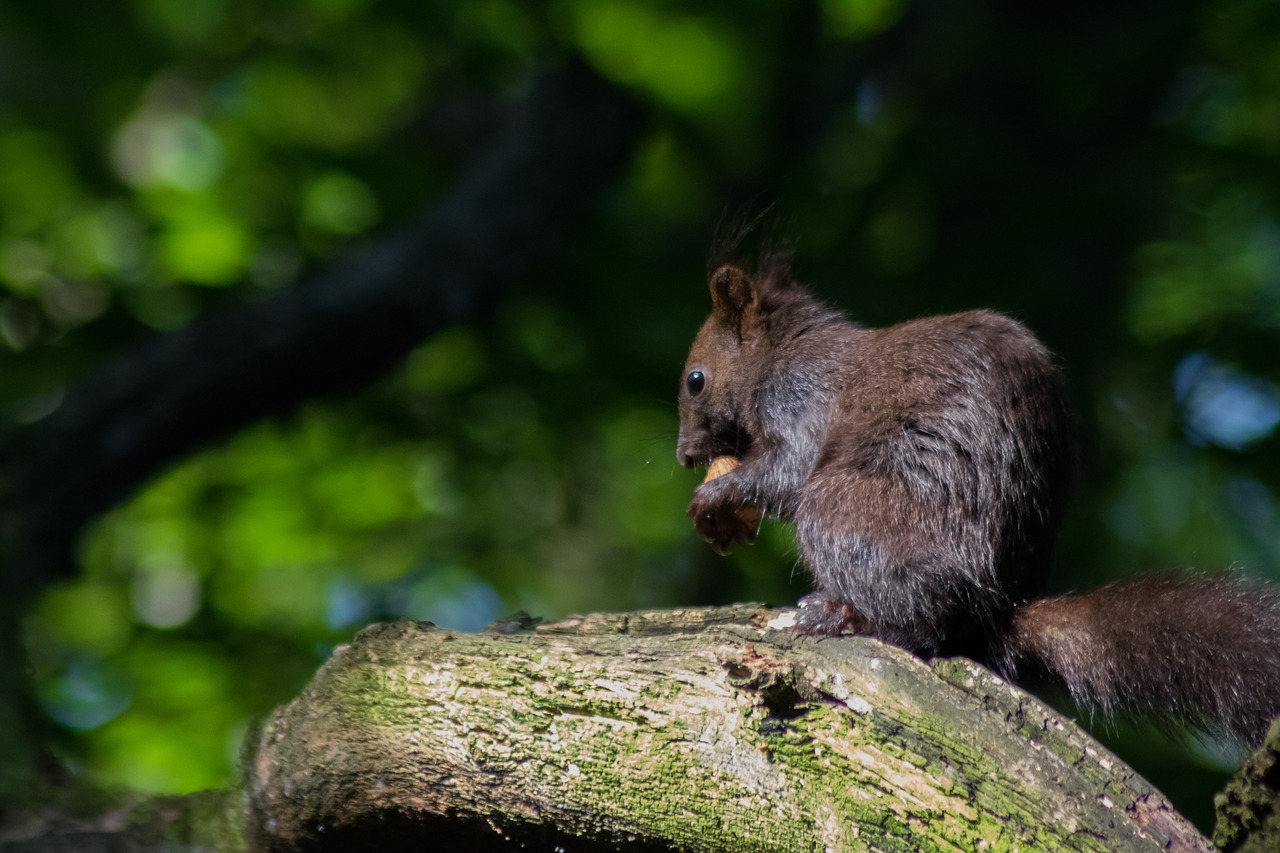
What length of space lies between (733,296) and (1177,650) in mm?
2182

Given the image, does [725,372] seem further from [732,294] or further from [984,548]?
[984,548]

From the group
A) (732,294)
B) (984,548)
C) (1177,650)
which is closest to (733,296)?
(732,294)

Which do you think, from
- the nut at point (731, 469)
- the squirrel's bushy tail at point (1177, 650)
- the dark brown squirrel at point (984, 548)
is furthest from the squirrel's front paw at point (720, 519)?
the squirrel's bushy tail at point (1177, 650)

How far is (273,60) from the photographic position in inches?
276

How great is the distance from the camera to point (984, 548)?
315cm

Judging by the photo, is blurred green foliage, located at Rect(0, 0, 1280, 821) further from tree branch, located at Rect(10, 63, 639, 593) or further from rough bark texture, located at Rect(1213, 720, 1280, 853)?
rough bark texture, located at Rect(1213, 720, 1280, 853)

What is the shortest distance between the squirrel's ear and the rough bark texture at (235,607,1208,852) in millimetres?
1802

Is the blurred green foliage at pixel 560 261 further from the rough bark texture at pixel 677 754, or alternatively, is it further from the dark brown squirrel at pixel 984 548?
the rough bark texture at pixel 677 754

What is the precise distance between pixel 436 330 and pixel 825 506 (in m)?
3.76

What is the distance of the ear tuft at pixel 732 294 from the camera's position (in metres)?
4.40

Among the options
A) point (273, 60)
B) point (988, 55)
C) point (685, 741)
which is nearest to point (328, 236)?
point (273, 60)

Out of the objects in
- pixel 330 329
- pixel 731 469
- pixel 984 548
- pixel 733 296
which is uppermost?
pixel 330 329

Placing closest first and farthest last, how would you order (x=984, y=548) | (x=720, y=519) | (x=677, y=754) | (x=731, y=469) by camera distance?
1. (x=677, y=754)
2. (x=984, y=548)
3. (x=720, y=519)
4. (x=731, y=469)

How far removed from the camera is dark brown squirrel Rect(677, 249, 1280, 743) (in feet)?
8.95
